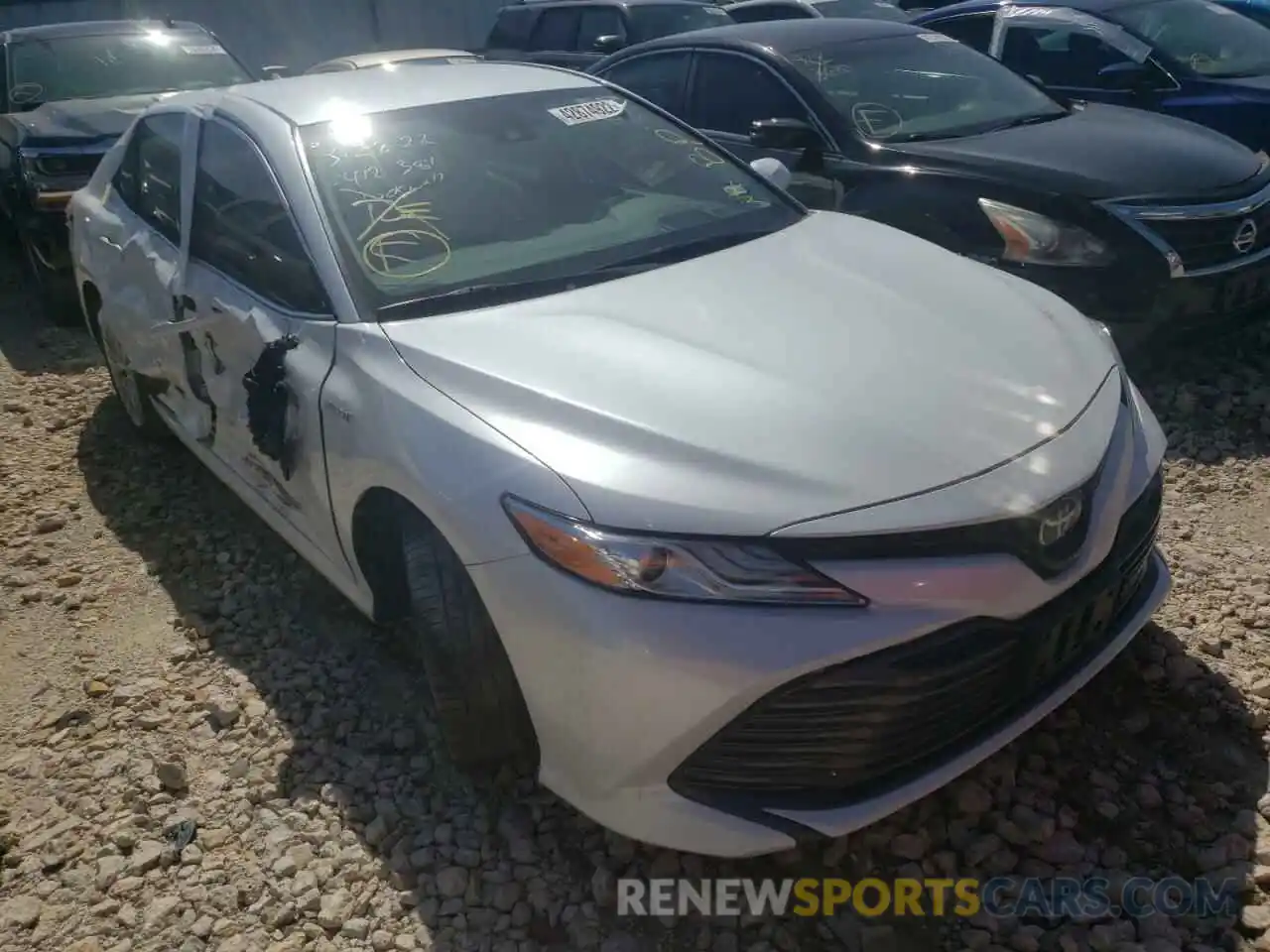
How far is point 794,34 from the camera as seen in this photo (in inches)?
219

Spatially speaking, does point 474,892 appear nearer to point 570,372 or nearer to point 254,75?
point 570,372

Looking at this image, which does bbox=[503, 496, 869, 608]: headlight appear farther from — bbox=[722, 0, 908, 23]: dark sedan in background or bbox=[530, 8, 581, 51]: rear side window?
bbox=[722, 0, 908, 23]: dark sedan in background

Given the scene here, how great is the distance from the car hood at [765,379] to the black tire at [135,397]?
7.61 feet

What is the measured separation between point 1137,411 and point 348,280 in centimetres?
198

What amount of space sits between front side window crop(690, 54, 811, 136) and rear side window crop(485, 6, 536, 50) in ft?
21.2

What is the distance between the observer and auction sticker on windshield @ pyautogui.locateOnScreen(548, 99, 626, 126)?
11.6 feet

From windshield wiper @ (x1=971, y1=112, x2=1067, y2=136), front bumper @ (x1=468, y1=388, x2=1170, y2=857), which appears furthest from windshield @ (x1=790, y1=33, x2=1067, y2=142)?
front bumper @ (x1=468, y1=388, x2=1170, y2=857)

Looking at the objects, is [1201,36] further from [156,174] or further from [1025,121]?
[156,174]

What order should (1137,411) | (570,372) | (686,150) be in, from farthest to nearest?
(686,150) → (1137,411) → (570,372)

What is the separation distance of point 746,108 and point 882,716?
4.09m

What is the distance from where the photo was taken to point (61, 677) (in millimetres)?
3402

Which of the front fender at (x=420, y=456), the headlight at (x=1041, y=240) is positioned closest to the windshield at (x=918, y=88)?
the headlight at (x=1041, y=240)

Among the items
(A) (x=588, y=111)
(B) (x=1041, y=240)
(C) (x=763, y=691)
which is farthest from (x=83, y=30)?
(C) (x=763, y=691)

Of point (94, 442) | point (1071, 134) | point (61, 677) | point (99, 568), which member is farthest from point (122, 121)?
point (1071, 134)
